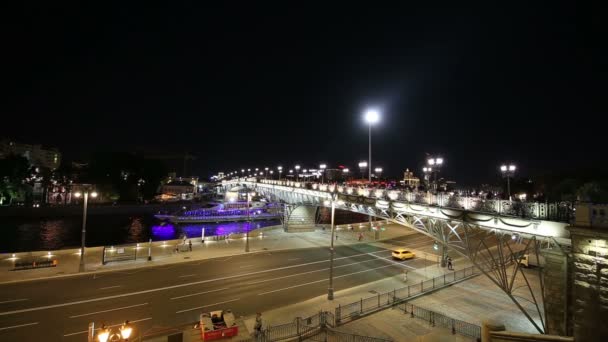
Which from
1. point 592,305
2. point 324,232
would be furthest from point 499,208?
point 324,232

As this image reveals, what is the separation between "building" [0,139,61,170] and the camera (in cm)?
14012

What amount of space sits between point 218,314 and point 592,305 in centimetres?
Answer: 1556

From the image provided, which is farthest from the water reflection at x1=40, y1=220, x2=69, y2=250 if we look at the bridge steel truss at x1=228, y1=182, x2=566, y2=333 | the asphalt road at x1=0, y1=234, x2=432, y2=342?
the bridge steel truss at x1=228, y1=182, x2=566, y2=333

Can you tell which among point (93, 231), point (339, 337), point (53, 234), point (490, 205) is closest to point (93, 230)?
point (93, 231)

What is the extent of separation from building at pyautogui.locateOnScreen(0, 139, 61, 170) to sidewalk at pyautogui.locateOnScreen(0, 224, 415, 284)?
5518 inches

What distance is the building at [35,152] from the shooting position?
14012cm

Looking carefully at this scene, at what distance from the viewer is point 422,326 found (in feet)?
53.1

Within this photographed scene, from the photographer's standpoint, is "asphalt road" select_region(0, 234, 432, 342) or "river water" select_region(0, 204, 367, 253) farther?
"river water" select_region(0, 204, 367, 253)

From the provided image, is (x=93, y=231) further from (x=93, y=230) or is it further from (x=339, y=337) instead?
(x=339, y=337)

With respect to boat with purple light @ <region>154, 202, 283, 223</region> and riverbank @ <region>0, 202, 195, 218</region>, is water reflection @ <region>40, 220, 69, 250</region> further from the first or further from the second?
boat with purple light @ <region>154, 202, 283, 223</region>

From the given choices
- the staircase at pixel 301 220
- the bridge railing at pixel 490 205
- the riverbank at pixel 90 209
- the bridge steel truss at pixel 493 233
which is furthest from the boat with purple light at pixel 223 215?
the bridge railing at pixel 490 205

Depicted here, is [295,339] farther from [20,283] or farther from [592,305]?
[20,283]

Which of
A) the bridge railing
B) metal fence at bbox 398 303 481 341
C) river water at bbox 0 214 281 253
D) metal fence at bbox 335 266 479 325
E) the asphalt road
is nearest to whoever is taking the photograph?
the bridge railing

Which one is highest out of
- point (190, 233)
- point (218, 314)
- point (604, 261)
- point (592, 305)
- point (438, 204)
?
point (438, 204)
